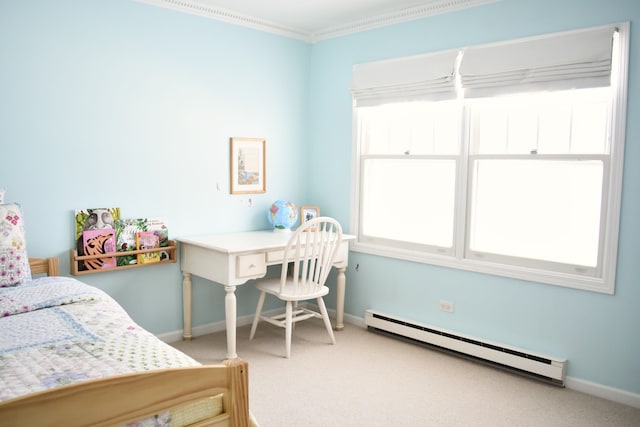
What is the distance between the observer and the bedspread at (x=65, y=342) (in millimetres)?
1575

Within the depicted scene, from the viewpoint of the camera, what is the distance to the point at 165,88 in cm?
356

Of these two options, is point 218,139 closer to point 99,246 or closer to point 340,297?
point 99,246

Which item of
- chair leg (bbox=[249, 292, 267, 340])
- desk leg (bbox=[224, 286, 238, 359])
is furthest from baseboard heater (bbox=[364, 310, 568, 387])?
desk leg (bbox=[224, 286, 238, 359])

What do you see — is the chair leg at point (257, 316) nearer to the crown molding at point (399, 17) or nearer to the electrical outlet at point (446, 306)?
the electrical outlet at point (446, 306)

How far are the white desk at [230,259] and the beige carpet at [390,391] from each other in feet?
1.07

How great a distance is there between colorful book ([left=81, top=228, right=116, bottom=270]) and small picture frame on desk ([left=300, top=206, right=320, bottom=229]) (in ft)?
5.02

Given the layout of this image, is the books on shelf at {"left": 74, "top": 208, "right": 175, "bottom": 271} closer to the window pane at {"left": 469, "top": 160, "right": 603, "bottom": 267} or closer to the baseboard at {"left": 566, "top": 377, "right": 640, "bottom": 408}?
the window pane at {"left": 469, "top": 160, "right": 603, "bottom": 267}

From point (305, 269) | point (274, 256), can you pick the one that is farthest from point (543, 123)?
point (274, 256)

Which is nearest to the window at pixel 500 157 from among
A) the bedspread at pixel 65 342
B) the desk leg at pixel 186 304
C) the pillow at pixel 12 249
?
the desk leg at pixel 186 304

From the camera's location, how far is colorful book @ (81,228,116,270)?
3.24 meters

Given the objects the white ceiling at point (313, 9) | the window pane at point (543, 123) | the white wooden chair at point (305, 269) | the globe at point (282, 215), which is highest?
the white ceiling at point (313, 9)

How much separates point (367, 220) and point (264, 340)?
1210 mm

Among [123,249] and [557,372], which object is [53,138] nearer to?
[123,249]

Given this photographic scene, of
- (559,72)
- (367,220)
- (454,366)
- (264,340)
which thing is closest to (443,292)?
(454,366)
